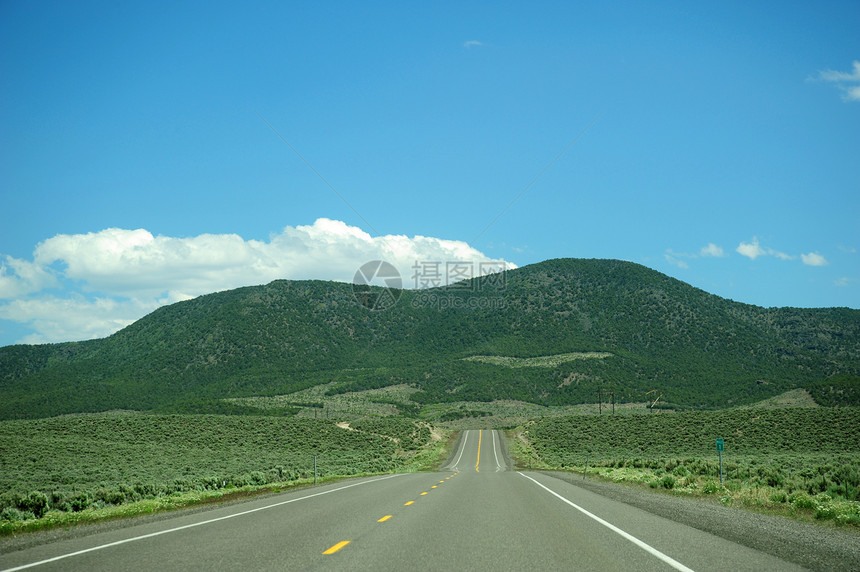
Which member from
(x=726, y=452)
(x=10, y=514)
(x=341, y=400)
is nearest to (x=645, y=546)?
(x=10, y=514)

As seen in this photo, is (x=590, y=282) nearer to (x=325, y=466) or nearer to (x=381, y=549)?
(x=325, y=466)

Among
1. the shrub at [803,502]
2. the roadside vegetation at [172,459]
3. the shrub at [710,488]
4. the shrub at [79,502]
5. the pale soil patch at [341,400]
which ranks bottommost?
the roadside vegetation at [172,459]

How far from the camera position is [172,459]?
4869 cm

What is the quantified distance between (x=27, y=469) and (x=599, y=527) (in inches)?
1550

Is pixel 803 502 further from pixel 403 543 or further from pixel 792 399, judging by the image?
pixel 792 399

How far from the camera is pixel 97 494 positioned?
804 inches

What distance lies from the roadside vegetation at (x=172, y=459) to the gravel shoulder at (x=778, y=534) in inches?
468

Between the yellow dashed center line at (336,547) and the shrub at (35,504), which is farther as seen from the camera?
the shrub at (35,504)

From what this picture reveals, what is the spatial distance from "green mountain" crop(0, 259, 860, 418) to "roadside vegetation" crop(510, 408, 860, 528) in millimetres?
46198

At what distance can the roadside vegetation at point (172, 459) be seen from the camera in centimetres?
1822

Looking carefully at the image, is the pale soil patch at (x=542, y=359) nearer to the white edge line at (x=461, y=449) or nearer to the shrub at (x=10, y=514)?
the white edge line at (x=461, y=449)

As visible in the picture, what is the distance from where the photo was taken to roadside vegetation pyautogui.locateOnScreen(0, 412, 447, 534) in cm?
1822

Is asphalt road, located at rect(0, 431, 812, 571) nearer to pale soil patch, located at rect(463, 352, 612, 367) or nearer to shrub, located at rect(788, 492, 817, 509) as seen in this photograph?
shrub, located at rect(788, 492, 817, 509)

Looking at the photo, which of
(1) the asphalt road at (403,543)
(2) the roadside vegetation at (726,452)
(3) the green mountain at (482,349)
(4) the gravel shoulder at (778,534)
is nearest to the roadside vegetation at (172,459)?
(1) the asphalt road at (403,543)
